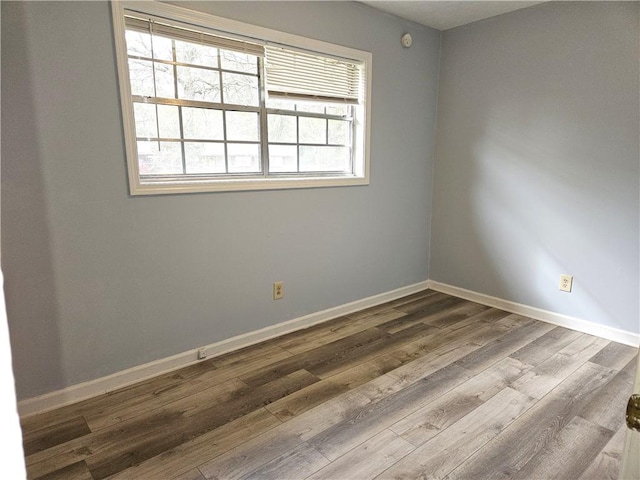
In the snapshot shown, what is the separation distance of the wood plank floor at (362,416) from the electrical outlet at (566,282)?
1.33 feet

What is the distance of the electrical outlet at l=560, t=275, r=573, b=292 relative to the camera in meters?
2.99

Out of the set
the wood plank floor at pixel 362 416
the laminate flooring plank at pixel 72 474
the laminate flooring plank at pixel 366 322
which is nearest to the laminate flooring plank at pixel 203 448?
the wood plank floor at pixel 362 416

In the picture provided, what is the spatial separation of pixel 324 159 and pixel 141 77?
1.40m

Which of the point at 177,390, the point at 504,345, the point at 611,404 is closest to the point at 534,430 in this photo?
the point at 611,404

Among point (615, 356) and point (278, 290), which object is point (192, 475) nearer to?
point (278, 290)

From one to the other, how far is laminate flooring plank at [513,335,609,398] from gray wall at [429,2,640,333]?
0.83 ft

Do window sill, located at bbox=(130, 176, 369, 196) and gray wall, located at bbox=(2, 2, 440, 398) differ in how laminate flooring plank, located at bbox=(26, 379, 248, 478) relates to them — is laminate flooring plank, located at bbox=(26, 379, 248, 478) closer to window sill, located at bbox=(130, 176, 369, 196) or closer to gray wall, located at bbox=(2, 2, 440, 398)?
gray wall, located at bbox=(2, 2, 440, 398)

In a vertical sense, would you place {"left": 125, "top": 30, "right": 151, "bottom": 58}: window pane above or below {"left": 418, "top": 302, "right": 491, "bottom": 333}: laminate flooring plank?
above

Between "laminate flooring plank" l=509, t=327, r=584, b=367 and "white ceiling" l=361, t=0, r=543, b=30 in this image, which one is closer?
"laminate flooring plank" l=509, t=327, r=584, b=367

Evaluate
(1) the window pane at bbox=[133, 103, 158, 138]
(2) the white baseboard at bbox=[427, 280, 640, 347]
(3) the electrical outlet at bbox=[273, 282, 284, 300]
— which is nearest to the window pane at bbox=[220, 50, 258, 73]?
(1) the window pane at bbox=[133, 103, 158, 138]

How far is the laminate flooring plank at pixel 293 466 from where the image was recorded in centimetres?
160

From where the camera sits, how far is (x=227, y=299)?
2.58 metres

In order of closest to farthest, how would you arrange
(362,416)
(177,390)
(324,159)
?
(362,416) → (177,390) → (324,159)

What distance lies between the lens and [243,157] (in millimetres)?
2641
